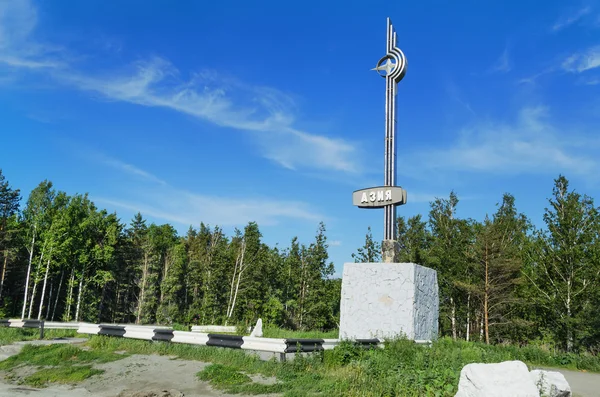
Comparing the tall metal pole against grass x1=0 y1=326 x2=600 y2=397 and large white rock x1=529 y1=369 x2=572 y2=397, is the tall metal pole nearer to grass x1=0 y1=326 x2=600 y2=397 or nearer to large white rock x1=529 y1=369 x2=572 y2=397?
grass x1=0 y1=326 x2=600 y2=397

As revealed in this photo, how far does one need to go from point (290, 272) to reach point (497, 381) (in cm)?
4107

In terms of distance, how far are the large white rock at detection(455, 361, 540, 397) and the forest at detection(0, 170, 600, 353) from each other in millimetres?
17619

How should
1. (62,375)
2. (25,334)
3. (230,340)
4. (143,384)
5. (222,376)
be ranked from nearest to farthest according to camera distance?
(222,376)
(143,384)
(62,375)
(230,340)
(25,334)

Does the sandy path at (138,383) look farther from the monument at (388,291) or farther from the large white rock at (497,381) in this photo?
the monument at (388,291)

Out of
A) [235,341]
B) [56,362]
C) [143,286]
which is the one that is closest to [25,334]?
[56,362]

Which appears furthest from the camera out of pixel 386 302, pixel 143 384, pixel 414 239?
pixel 414 239

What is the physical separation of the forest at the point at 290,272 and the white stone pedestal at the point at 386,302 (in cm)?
775

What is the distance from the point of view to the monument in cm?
1803

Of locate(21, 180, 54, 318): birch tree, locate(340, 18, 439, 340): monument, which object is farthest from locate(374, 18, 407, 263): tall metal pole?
locate(21, 180, 54, 318): birch tree

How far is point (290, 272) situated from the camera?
4903 cm

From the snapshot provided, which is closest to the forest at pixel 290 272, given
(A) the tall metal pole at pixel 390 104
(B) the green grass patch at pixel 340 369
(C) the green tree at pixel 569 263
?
(C) the green tree at pixel 569 263

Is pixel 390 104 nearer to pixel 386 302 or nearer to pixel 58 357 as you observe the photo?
pixel 386 302

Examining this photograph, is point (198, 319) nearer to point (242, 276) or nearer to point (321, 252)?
point (242, 276)

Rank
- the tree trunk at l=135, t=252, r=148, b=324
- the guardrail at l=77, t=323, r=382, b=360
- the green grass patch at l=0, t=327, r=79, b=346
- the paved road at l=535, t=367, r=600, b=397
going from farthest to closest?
the tree trunk at l=135, t=252, r=148, b=324
the green grass patch at l=0, t=327, r=79, b=346
the paved road at l=535, t=367, r=600, b=397
the guardrail at l=77, t=323, r=382, b=360
